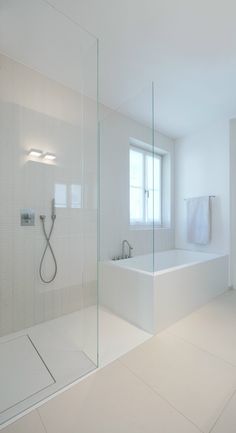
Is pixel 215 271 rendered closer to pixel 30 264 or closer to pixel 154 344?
pixel 154 344

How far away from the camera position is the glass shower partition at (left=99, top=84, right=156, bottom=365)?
212 cm

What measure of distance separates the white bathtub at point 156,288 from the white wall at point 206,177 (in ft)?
1.76

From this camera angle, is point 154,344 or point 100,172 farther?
point 100,172


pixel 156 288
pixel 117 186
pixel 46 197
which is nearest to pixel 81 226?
pixel 46 197

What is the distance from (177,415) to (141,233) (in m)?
2.13

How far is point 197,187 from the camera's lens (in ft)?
11.5

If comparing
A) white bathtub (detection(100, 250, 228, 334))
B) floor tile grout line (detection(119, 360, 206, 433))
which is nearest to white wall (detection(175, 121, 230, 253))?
white bathtub (detection(100, 250, 228, 334))

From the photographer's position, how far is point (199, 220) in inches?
133

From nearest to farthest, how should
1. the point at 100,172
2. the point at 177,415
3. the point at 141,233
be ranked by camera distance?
the point at 177,415, the point at 100,172, the point at 141,233

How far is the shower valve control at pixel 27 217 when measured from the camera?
2037 mm

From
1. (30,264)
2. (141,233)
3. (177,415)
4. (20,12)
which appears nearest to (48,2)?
(20,12)

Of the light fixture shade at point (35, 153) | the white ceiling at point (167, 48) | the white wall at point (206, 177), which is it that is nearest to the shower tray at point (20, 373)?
the light fixture shade at point (35, 153)

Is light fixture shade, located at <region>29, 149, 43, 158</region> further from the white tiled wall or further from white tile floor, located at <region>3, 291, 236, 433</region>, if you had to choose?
white tile floor, located at <region>3, 291, 236, 433</region>

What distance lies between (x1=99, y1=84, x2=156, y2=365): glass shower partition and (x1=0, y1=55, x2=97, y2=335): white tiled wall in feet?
0.85
